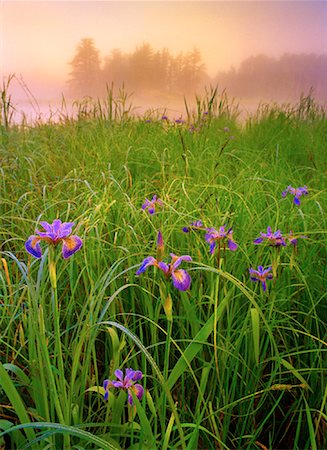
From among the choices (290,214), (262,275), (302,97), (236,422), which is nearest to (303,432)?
(236,422)

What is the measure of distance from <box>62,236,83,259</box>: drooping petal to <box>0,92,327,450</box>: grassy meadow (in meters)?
0.05

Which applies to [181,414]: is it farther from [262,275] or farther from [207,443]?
[262,275]

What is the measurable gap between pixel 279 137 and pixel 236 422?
3616 mm

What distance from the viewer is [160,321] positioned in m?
1.65

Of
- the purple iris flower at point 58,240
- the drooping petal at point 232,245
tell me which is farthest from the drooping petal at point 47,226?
the drooping petal at point 232,245

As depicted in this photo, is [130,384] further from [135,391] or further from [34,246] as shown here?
[34,246]

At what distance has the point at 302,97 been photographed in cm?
585

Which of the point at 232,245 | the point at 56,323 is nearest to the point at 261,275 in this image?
the point at 232,245

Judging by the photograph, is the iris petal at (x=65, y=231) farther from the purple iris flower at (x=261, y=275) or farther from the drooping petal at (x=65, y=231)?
the purple iris flower at (x=261, y=275)

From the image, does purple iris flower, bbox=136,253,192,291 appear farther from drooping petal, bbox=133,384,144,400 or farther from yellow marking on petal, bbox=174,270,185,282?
drooping petal, bbox=133,384,144,400

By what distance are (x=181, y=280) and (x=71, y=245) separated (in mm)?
206

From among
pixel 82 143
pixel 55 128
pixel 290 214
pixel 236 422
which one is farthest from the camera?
pixel 55 128

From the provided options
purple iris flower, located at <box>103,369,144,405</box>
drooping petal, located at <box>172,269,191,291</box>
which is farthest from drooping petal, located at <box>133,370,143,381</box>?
drooping petal, located at <box>172,269,191,291</box>

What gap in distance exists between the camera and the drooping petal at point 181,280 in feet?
2.83
